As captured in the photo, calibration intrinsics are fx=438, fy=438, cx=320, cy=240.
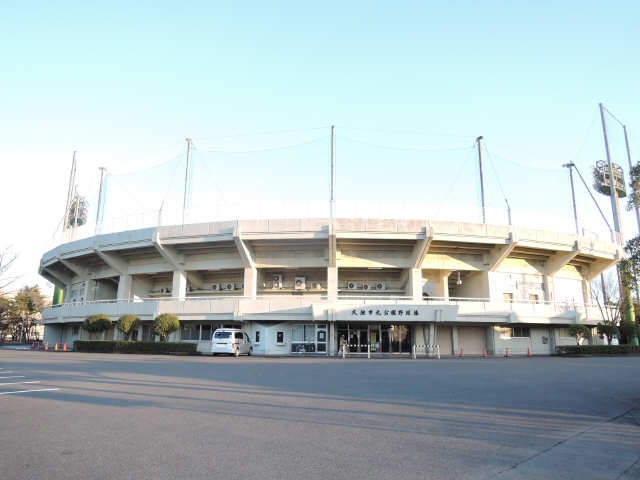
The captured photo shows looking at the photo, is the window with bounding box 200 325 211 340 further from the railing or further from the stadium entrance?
the stadium entrance

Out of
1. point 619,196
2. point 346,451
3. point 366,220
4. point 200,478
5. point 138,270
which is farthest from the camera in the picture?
point 619,196

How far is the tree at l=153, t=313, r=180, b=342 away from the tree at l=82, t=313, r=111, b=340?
5364 mm

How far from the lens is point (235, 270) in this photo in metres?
36.9

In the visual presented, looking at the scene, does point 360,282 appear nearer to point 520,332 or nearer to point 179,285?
point 520,332

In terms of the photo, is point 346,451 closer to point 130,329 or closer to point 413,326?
point 413,326

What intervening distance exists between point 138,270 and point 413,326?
22.8 metres

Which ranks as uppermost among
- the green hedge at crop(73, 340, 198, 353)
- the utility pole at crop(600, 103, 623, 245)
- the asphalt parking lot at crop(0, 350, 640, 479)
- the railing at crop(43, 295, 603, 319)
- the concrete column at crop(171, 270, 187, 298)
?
the utility pole at crop(600, 103, 623, 245)

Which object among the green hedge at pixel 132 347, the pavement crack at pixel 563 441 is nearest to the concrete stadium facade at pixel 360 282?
the green hedge at pixel 132 347

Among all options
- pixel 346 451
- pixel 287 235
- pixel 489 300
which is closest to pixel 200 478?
pixel 346 451

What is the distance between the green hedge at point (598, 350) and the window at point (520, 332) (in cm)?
253

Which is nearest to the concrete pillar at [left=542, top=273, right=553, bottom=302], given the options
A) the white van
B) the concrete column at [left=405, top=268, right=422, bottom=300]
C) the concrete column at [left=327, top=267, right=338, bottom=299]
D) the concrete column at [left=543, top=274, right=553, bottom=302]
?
the concrete column at [left=543, top=274, right=553, bottom=302]

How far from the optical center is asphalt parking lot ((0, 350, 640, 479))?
4.52m

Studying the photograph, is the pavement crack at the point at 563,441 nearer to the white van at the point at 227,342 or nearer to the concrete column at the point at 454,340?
the white van at the point at 227,342

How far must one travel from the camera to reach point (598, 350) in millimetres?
29859
